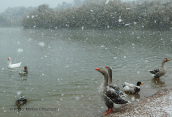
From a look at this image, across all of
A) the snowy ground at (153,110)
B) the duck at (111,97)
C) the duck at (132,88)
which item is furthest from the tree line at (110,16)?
the duck at (111,97)

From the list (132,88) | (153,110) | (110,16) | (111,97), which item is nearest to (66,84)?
(132,88)

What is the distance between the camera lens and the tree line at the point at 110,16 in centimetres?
5628

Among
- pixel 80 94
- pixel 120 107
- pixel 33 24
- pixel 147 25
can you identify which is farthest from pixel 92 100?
pixel 33 24

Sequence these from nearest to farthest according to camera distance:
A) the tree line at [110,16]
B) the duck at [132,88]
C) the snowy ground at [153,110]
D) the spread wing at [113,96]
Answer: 1. the snowy ground at [153,110]
2. the spread wing at [113,96]
3. the duck at [132,88]
4. the tree line at [110,16]

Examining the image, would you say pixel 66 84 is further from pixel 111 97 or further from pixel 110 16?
pixel 110 16

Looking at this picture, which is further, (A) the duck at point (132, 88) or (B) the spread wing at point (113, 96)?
(A) the duck at point (132, 88)

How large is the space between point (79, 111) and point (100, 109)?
1.12 metres

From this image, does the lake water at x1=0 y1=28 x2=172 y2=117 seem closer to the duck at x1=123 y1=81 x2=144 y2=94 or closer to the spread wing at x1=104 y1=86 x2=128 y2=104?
the duck at x1=123 y1=81 x2=144 y2=94

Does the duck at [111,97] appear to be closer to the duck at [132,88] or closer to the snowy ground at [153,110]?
the snowy ground at [153,110]

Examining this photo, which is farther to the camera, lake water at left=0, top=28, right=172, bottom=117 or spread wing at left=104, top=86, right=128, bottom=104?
lake water at left=0, top=28, right=172, bottom=117

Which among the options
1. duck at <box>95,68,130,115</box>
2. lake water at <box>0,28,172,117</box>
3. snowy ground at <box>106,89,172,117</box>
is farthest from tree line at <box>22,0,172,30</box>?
duck at <box>95,68,130,115</box>

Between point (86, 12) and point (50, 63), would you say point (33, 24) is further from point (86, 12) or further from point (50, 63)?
point (50, 63)

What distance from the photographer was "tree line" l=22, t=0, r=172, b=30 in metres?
56.3

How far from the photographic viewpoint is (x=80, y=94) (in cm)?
1093
